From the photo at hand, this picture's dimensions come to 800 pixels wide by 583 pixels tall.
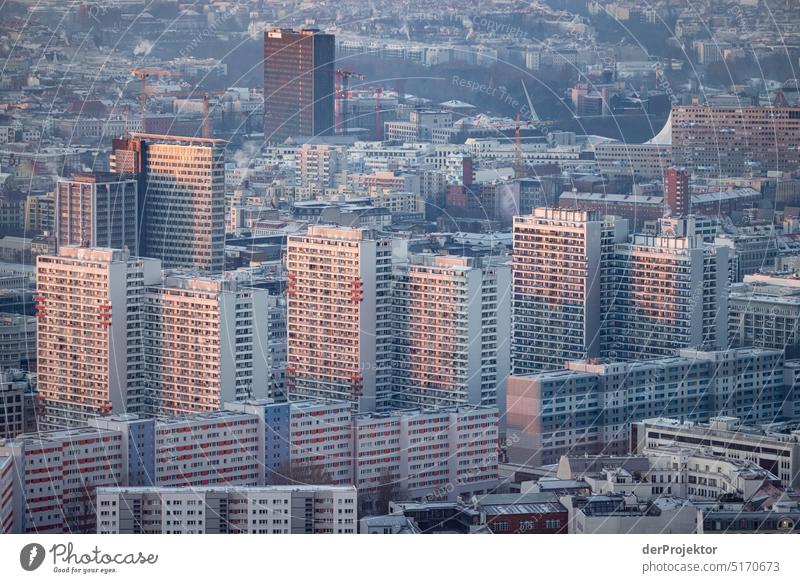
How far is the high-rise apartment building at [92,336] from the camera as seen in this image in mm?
14328

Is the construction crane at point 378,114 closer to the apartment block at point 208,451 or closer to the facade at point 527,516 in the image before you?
the apartment block at point 208,451

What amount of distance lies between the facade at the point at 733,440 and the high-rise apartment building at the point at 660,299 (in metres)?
2.28

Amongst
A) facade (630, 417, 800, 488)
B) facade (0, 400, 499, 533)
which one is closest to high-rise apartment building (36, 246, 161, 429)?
facade (0, 400, 499, 533)

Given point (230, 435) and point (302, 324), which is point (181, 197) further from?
point (230, 435)

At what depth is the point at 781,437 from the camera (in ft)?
43.3

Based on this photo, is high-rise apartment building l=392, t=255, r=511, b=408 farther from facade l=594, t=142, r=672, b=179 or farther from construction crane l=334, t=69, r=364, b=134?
construction crane l=334, t=69, r=364, b=134

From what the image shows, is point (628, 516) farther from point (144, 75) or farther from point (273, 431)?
point (144, 75)

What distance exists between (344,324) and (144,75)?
31.5 feet

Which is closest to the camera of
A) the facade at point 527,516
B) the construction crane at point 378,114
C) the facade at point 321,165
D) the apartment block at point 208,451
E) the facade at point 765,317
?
the facade at point 527,516

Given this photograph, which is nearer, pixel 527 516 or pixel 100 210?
pixel 527 516

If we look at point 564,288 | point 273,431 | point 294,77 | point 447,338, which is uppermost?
point 294,77

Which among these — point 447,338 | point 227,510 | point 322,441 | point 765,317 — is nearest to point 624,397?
point 447,338

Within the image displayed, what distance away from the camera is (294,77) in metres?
25.3
